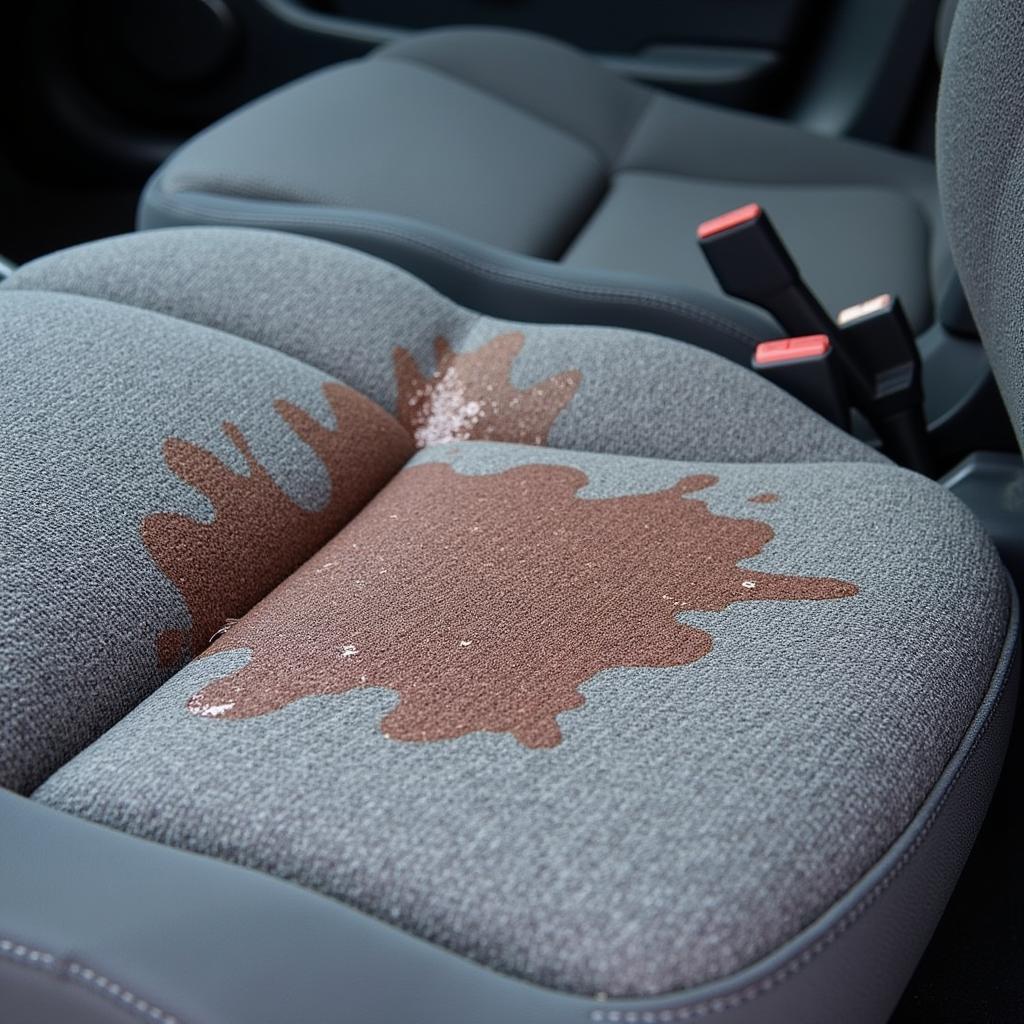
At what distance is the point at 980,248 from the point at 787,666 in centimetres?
31

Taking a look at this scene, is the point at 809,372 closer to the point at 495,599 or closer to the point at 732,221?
the point at 732,221

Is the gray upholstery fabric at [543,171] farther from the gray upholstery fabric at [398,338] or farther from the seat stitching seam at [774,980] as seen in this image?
the seat stitching seam at [774,980]

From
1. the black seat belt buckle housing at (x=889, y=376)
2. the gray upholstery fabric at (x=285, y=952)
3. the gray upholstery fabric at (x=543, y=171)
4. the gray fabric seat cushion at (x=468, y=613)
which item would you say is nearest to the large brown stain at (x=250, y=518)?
the gray fabric seat cushion at (x=468, y=613)

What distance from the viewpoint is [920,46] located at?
1.85 metres

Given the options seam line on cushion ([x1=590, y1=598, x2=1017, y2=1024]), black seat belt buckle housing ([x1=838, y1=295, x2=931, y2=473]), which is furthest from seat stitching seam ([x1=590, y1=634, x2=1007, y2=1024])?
black seat belt buckle housing ([x1=838, y1=295, x2=931, y2=473])

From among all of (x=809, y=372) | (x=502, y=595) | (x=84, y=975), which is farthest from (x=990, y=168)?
(x=84, y=975)

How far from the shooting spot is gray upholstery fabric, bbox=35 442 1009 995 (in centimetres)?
47

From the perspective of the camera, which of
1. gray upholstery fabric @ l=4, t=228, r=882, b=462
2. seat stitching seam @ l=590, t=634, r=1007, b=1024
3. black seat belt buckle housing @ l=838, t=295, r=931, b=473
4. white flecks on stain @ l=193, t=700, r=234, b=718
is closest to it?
seat stitching seam @ l=590, t=634, r=1007, b=1024

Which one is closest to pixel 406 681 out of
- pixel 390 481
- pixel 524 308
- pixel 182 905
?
pixel 182 905

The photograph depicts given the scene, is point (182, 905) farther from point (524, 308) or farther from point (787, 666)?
point (524, 308)

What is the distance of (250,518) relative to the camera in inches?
29.3

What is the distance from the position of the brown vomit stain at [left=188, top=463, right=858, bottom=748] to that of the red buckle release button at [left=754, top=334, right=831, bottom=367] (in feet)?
0.57

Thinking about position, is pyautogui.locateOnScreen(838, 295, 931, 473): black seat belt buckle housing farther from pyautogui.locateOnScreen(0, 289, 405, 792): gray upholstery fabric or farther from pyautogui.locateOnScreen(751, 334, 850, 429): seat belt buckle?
pyautogui.locateOnScreen(0, 289, 405, 792): gray upholstery fabric

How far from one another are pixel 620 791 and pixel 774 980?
10 centimetres
